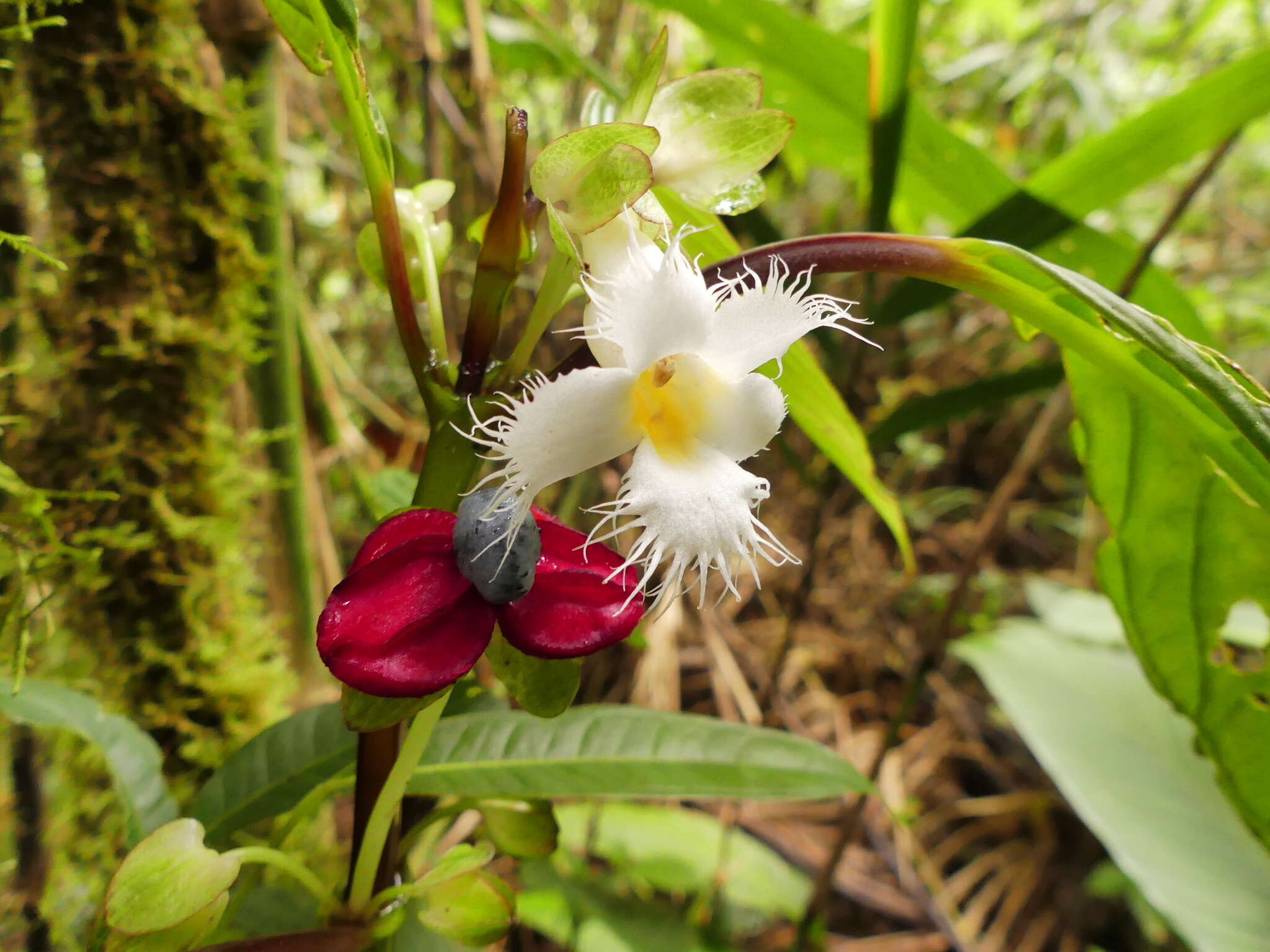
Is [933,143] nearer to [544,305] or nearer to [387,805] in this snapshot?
[544,305]

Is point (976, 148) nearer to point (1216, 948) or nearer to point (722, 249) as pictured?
point (722, 249)

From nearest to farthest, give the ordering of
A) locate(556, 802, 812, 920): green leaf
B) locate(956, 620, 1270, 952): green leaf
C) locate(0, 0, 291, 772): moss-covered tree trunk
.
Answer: locate(0, 0, 291, 772): moss-covered tree trunk
locate(956, 620, 1270, 952): green leaf
locate(556, 802, 812, 920): green leaf

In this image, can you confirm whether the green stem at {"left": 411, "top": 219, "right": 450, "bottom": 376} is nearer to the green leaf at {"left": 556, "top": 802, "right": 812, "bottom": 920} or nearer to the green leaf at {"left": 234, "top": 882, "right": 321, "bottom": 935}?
the green leaf at {"left": 234, "top": 882, "right": 321, "bottom": 935}

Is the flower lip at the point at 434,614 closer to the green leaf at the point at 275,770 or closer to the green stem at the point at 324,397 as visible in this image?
the green leaf at the point at 275,770

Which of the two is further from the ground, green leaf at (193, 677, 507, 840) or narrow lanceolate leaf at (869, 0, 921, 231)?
narrow lanceolate leaf at (869, 0, 921, 231)

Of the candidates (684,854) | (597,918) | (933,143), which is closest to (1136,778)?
(684,854)

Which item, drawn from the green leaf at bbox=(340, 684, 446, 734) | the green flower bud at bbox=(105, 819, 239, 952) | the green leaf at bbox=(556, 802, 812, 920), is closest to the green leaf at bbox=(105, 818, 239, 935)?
the green flower bud at bbox=(105, 819, 239, 952)
